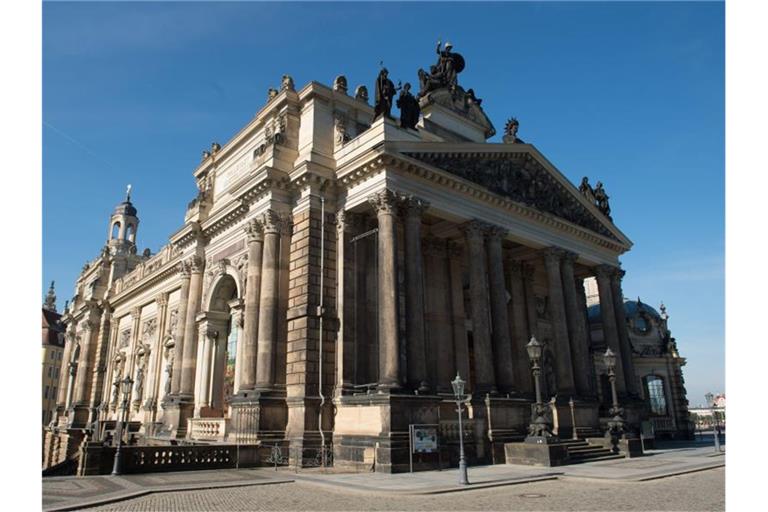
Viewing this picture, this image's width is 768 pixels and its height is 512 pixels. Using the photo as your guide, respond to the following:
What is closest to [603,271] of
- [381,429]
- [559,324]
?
[559,324]

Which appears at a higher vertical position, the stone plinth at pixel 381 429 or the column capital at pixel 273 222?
the column capital at pixel 273 222

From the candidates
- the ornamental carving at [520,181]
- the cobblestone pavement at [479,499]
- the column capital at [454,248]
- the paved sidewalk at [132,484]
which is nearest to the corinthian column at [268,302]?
the paved sidewalk at [132,484]

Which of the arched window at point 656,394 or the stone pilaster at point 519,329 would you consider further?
the arched window at point 656,394

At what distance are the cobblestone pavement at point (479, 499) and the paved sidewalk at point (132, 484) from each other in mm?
598

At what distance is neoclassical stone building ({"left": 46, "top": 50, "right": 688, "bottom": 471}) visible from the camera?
23047 millimetres

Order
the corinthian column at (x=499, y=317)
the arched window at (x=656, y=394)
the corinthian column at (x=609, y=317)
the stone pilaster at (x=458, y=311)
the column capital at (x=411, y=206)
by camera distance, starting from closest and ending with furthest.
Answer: the column capital at (x=411, y=206)
the corinthian column at (x=499, y=317)
the stone pilaster at (x=458, y=311)
the corinthian column at (x=609, y=317)
the arched window at (x=656, y=394)

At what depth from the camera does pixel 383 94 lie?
26.5 m

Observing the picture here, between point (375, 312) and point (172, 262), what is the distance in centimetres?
2229

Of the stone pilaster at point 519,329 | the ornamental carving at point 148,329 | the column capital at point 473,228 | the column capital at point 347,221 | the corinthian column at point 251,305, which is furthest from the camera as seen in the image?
the ornamental carving at point 148,329

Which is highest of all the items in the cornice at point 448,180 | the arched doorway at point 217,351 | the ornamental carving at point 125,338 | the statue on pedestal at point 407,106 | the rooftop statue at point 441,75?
the rooftop statue at point 441,75

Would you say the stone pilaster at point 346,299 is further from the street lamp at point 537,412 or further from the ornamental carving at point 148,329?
the ornamental carving at point 148,329

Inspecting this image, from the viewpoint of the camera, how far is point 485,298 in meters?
26.5

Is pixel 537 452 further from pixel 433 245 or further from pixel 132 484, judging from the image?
pixel 132 484

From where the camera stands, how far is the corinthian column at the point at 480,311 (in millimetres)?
25109
